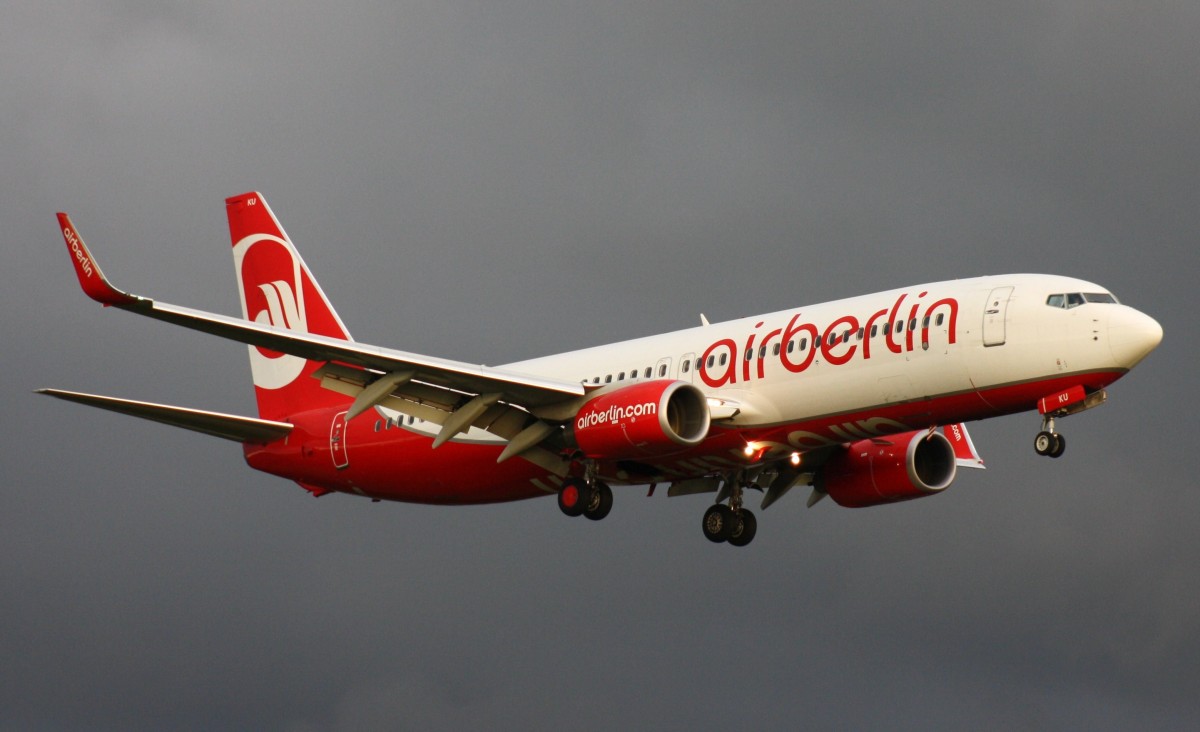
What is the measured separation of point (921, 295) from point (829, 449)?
25.2ft

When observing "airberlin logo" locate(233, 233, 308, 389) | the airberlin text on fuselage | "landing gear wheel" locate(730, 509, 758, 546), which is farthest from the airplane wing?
"airberlin logo" locate(233, 233, 308, 389)

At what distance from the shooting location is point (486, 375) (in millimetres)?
45625

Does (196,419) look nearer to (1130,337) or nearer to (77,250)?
(77,250)

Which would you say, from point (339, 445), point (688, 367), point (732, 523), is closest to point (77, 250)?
point (339, 445)

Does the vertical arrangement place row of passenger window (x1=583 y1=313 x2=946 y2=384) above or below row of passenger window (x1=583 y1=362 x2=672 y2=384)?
above

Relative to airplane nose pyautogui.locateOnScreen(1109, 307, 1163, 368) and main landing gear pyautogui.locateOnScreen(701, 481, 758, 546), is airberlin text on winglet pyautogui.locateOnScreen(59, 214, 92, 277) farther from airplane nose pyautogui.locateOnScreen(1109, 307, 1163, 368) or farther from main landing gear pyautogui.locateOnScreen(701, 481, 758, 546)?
airplane nose pyautogui.locateOnScreen(1109, 307, 1163, 368)

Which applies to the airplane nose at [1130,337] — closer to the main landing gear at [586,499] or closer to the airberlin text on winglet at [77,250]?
the main landing gear at [586,499]

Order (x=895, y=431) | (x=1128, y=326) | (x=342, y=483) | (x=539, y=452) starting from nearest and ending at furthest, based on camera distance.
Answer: (x=1128, y=326) < (x=895, y=431) < (x=539, y=452) < (x=342, y=483)

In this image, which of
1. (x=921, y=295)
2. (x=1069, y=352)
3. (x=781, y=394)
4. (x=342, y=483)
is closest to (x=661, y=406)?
(x=781, y=394)

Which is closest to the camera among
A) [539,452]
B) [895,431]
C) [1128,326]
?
[1128,326]

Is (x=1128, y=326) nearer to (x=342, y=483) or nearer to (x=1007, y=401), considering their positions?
(x=1007, y=401)

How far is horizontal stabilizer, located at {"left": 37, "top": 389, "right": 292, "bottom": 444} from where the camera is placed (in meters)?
46.3

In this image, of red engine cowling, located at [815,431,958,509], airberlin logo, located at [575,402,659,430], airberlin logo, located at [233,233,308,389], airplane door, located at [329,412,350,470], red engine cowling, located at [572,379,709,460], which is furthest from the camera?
airberlin logo, located at [233,233,308,389]

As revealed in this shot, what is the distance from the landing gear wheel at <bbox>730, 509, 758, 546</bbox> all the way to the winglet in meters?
18.8
